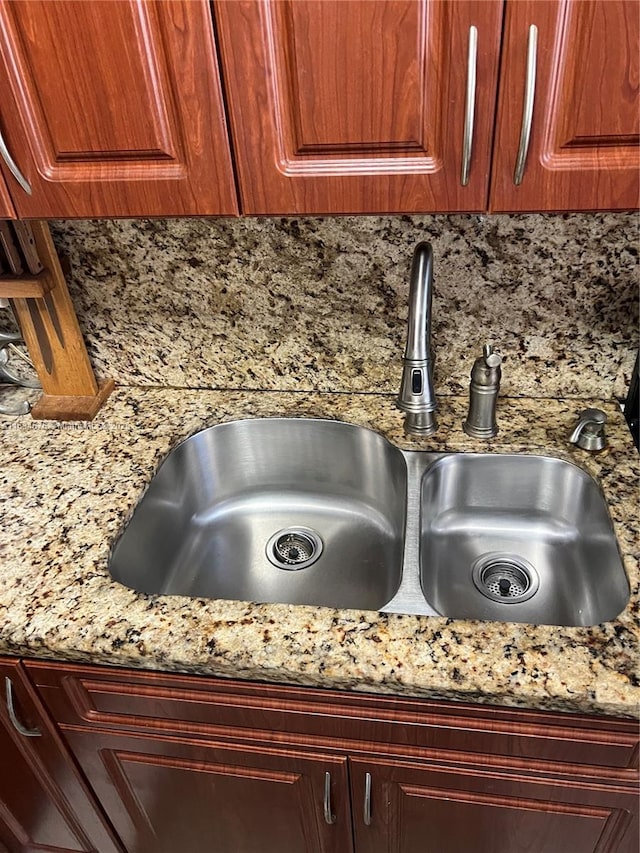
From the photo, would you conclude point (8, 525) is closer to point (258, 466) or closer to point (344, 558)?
point (258, 466)

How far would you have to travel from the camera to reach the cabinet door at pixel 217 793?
99 cm

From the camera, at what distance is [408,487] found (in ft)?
3.83

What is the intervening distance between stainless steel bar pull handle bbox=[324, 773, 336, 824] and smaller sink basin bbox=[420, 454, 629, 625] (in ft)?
1.09

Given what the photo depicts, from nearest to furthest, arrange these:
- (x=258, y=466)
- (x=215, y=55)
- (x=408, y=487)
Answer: (x=215, y=55)
(x=408, y=487)
(x=258, y=466)

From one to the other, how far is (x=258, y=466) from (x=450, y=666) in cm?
69

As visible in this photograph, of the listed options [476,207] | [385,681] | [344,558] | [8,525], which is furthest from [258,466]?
[476,207]

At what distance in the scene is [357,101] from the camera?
0.76 m

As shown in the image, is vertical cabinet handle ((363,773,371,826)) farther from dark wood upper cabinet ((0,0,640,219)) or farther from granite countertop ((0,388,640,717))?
dark wood upper cabinet ((0,0,640,219))

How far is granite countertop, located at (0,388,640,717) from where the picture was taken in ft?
2.65

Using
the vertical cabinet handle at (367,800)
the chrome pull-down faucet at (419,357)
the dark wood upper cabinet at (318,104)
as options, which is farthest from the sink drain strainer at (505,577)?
the dark wood upper cabinet at (318,104)

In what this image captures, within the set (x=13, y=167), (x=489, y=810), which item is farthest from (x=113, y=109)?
(x=489, y=810)

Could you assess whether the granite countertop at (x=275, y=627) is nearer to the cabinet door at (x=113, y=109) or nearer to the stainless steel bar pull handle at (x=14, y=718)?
the stainless steel bar pull handle at (x=14, y=718)

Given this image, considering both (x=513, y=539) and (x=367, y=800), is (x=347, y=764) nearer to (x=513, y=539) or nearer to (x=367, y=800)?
(x=367, y=800)

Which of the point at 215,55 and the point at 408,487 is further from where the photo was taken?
the point at 408,487
